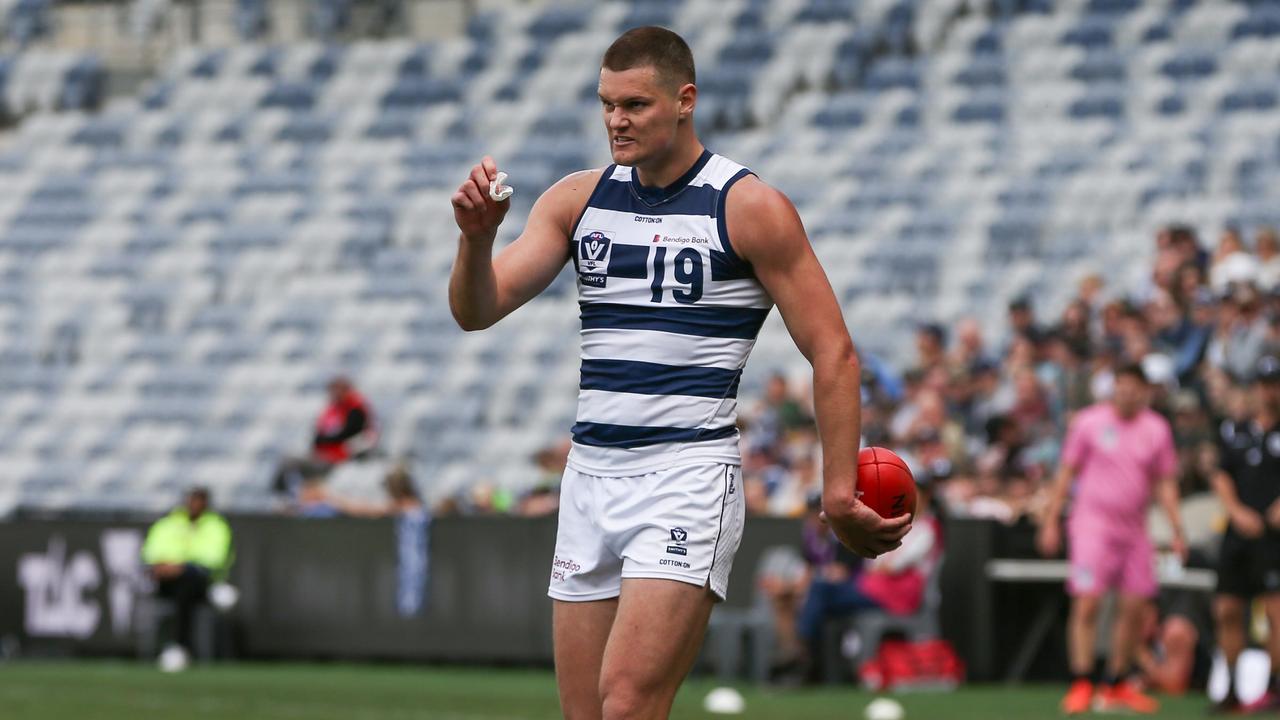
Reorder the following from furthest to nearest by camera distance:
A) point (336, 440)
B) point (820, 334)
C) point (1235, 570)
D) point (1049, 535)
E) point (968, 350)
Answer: point (336, 440) → point (968, 350) → point (1049, 535) → point (1235, 570) → point (820, 334)

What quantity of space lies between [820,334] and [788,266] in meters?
0.19

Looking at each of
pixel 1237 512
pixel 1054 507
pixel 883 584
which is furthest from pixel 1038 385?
pixel 1237 512

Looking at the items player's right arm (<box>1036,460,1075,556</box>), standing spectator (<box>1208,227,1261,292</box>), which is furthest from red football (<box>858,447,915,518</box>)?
standing spectator (<box>1208,227,1261,292</box>)

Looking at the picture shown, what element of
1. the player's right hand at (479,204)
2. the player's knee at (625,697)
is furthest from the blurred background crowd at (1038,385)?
the player's right hand at (479,204)

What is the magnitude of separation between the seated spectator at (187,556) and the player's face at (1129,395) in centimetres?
792

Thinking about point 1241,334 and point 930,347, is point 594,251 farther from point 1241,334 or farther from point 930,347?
point 930,347

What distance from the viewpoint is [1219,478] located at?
12.4 metres

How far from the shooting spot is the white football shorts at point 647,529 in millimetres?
5613

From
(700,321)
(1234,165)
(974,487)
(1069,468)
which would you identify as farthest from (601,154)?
(700,321)

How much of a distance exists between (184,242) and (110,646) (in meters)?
8.05

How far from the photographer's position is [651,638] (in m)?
5.52

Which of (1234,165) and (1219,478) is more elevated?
(1234,165)

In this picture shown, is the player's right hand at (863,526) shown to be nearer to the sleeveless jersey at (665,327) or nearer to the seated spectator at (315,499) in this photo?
the sleeveless jersey at (665,327)

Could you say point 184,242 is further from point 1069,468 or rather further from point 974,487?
point 1069,468
